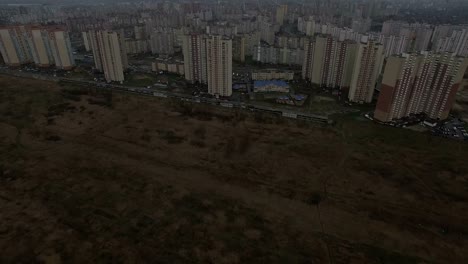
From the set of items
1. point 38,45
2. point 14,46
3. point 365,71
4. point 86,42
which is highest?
point 365,71

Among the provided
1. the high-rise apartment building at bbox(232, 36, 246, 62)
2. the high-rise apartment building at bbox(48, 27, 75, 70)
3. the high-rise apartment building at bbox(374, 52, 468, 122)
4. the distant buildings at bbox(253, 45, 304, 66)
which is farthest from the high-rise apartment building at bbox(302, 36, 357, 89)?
the high-rise apartment building at bbox(48, 27, 75, 70)

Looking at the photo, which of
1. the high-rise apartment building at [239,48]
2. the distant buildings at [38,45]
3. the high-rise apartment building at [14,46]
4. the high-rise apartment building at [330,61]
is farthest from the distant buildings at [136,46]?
the high-rise apartment building at [330,61]

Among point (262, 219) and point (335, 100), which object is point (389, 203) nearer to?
point (262, 219)

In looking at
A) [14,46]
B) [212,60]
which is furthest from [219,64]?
[14,46]

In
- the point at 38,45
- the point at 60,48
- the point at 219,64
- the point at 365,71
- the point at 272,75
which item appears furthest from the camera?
the point at 38,45

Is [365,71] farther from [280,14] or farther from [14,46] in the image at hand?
[280,14]

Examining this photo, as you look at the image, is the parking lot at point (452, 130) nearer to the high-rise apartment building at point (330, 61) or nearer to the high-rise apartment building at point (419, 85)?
the high-rise apartment building at point (419, 85)
